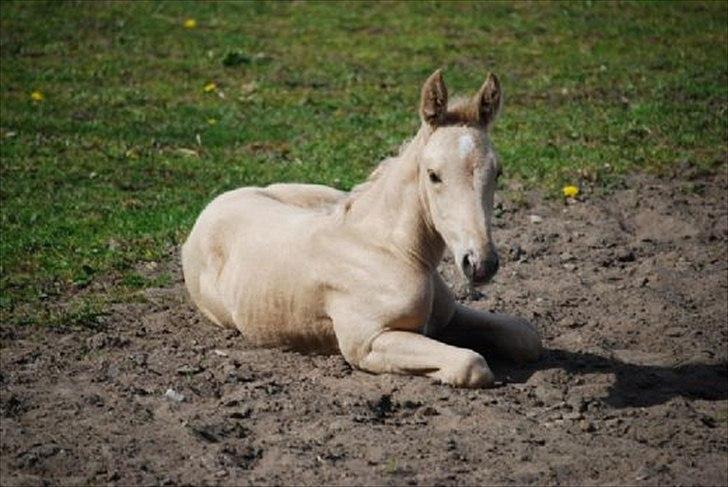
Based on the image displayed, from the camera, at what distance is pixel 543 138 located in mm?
13055

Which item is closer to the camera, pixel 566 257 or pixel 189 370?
pixel 189 370

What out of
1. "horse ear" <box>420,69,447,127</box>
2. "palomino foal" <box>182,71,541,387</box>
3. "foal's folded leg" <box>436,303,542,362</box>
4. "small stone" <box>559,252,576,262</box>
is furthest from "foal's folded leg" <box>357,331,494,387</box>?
"small stone" <box>559,252,576,262</box>

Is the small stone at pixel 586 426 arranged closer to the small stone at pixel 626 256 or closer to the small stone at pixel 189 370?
the small stone at pixel 189 370

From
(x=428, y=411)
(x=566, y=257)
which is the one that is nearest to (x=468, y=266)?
(x=428, y=411)

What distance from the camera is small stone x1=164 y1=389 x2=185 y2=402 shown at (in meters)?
7.05

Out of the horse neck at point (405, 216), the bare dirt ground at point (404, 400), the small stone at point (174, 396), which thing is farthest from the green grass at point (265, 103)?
the horse neck at point (405, 216)

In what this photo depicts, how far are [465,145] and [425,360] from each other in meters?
1.18

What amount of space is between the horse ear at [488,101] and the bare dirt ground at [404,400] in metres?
1.45

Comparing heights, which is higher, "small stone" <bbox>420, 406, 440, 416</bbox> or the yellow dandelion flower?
the yellow dandelion flower

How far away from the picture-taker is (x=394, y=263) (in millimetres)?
7508

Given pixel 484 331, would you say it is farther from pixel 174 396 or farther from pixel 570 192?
pixel 570 192

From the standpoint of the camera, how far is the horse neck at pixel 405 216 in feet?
24.5

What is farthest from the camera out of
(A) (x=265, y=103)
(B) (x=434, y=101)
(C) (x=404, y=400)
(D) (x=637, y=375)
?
(A) (x=265, y=103)

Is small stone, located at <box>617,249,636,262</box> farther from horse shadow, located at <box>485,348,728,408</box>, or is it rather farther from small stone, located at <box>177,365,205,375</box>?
small stone, located at <box>177,365,205,375</box>
